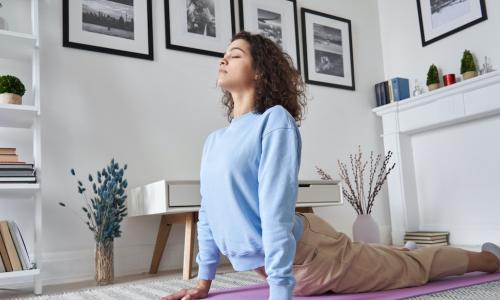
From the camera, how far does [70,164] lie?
2.71 meters

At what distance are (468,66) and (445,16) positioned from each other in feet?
1.78

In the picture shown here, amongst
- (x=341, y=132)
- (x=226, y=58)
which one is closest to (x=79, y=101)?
(x=226, y=58)

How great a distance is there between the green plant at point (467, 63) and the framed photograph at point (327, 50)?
0.91 metres

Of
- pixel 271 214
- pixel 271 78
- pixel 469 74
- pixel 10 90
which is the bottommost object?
pixel 271 214

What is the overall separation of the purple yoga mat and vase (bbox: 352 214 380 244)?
4.65ft

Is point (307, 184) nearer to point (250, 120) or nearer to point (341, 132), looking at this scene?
point (341, 132)

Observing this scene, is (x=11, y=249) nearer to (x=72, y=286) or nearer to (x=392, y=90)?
(x=72, y=286)

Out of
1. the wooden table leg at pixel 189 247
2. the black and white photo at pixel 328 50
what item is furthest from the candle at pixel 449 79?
the wooden table leg at pixel 189 247

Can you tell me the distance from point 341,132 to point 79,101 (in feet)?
6.99

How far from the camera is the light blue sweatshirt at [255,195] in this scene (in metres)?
1.14

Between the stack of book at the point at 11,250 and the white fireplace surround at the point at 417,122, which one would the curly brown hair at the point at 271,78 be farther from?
the white fireplace surround at the point at 417,122

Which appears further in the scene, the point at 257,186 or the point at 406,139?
the point at 406,139

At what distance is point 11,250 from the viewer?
2.20 metres

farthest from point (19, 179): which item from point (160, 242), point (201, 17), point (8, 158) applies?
point (201, 17)
